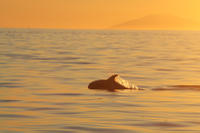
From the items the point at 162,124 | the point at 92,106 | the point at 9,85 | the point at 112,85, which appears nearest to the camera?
the point at 162,124

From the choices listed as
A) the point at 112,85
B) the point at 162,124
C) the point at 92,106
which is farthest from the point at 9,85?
the point at 162,124

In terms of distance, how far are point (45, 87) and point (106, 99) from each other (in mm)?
4356

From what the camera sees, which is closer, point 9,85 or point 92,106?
point 92,106

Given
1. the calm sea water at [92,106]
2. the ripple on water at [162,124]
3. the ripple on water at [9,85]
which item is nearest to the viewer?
the calm sea water at [92,106]

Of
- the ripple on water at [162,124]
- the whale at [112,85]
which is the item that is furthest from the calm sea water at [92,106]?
the whale at [112,85]

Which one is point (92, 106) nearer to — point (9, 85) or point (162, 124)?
point (162, 124)

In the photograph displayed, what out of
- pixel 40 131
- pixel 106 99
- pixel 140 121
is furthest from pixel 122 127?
pixel 106 99

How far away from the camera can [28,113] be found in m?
15.7

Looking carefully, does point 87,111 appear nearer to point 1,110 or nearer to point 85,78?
point 1,110

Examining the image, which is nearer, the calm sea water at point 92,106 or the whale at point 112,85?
the calm sea water at point 92,106

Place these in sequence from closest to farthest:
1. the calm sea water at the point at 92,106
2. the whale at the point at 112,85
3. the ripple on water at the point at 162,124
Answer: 1. the calm sea water at the point at 92,106
2. the ripple on water at the point at 162,124
3. the whale at the point at 112,85

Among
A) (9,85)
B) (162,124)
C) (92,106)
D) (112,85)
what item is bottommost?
(162,124)

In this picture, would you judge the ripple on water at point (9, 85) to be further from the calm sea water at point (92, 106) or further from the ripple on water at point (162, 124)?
the ripple on water at point (162, 124)

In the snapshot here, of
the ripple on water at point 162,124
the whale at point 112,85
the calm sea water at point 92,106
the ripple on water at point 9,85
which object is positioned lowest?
the ripple on water at point 162,124
